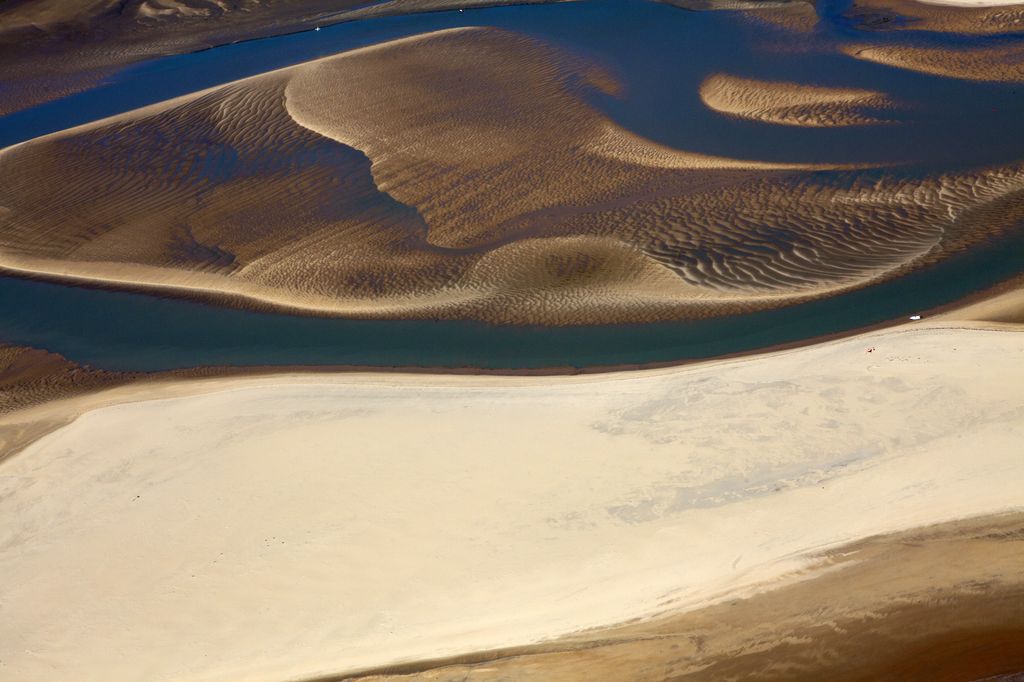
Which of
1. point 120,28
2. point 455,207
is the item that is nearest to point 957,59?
point 455,207

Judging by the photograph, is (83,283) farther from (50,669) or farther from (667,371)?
(667,371)

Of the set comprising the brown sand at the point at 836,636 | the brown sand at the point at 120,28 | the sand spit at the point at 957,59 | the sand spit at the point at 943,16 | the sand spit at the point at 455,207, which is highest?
the sand spit at the point at 943,16

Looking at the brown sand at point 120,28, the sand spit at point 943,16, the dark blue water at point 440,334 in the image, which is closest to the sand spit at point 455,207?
the dark blue water at point 440,334

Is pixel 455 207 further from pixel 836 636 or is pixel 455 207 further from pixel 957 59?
pixel 957 59

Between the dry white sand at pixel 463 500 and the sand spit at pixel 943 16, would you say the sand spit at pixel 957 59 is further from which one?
the dry white sand at pixel 463 500

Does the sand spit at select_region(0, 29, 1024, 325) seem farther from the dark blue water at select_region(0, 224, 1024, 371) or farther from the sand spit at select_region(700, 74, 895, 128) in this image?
the sand spit at select_region(700, 74, 895, 128)

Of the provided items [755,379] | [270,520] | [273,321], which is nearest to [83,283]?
[273,321]

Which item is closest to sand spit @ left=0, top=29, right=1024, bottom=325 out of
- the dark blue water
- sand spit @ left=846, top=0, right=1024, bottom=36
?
the dark blue water
